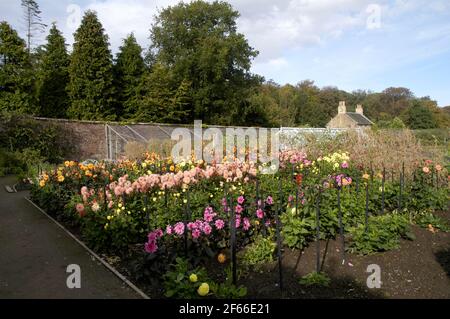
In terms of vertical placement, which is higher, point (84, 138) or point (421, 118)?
point (421, 118)

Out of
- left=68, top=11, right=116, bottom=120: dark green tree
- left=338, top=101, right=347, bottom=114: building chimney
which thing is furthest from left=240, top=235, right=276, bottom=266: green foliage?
left=338, top=101, right=347, bottom=114: building chimney

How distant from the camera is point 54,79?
2047cm

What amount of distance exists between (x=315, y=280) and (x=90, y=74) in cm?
1959

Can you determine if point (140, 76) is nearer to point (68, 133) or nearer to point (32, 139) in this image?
point (68, 133)

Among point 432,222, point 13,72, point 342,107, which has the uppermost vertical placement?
point 342,107

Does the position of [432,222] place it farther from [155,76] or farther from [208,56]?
[208,56]

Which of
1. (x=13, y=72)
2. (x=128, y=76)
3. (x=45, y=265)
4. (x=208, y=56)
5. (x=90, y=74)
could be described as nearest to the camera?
(x=45, y=265)

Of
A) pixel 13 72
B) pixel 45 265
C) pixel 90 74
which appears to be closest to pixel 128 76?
pixel 90 74

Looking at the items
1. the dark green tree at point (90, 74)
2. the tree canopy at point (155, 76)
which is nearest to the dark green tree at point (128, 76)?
the tree canopy at point (155, 76)

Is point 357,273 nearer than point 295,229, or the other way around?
point 357,273

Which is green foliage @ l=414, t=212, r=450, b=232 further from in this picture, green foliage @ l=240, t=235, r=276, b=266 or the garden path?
the garden path

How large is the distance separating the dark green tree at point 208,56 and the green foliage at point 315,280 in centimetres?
2681

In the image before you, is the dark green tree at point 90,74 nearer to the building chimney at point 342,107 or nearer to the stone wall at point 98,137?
the stone wall at point 98,137
